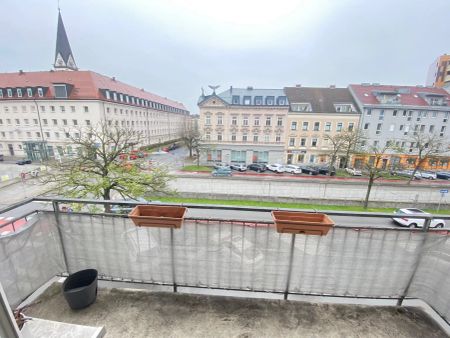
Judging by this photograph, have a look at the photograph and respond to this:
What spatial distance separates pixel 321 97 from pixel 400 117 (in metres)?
11.5

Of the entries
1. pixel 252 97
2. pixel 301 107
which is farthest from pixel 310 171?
pixel 252 97

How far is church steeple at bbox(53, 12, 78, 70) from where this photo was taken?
41.3 meters

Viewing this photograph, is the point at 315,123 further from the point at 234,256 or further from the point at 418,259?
the point at 234,256

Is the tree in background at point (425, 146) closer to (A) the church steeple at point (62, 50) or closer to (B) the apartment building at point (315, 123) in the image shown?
(B) the apartment building at point (315, 123)

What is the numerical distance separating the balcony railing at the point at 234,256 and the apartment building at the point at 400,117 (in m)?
32.0

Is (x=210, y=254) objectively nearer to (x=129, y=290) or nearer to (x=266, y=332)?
(x=266, y=332)

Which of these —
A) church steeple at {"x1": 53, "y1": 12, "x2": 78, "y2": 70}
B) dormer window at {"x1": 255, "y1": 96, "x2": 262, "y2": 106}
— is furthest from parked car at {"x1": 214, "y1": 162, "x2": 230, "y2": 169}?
church steeple at {"x1": 53, "y1": 12, "x2": 78, "y2": 70}

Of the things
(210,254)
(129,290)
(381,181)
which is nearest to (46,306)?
(129,290)

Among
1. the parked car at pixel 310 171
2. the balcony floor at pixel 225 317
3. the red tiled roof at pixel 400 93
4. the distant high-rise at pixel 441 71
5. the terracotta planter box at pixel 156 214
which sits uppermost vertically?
the distant high-rise at pixel 441 71

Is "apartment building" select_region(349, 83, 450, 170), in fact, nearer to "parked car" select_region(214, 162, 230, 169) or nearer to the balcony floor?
"parked car" select_region(214, 162, 230, 169)

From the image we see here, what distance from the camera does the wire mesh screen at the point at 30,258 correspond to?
89.4 inches

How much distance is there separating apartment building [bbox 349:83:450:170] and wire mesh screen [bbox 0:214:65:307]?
3448cm

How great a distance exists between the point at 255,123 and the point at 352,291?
95.0 ft

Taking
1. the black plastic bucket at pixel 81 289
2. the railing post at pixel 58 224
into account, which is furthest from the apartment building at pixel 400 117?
the railing post at pixel 58 224
